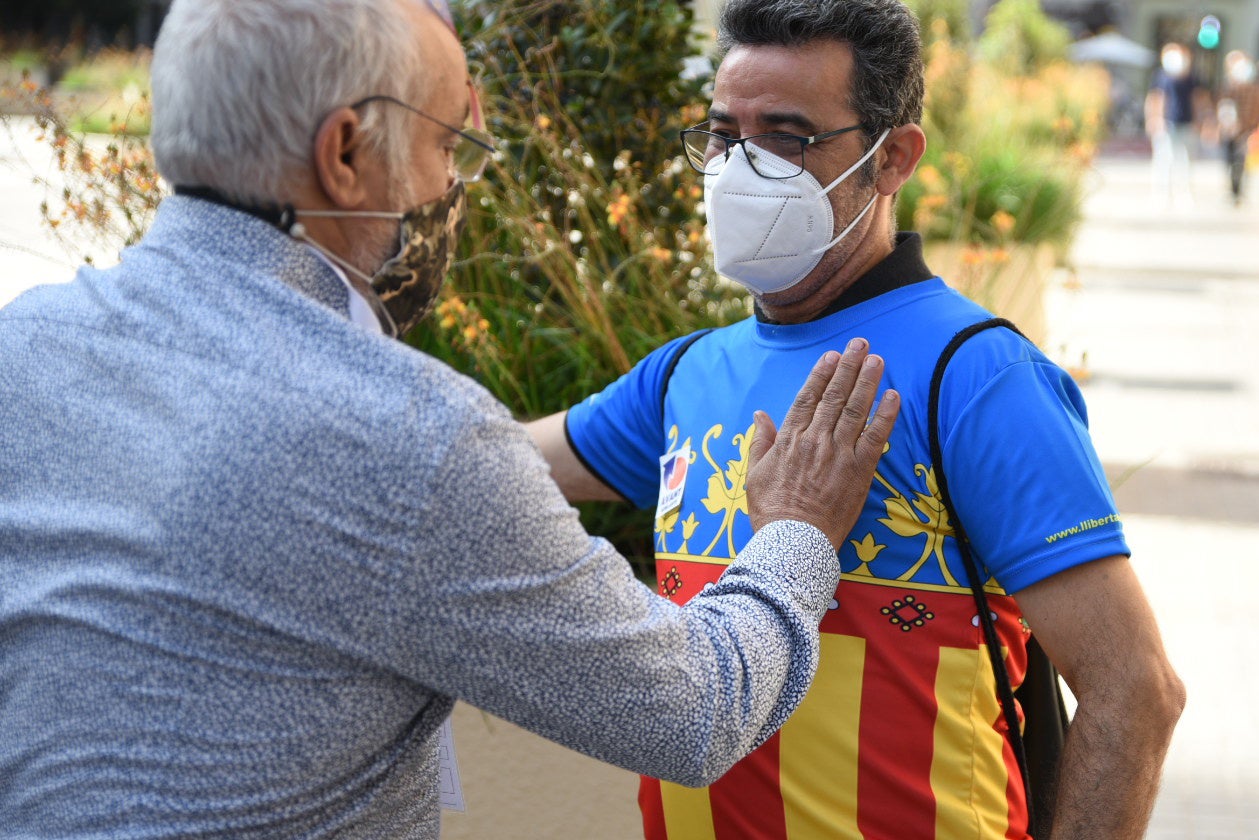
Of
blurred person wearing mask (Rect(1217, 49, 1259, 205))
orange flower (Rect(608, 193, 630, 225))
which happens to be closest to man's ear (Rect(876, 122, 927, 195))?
orange flower (Rect(608, 193, 630, 225))

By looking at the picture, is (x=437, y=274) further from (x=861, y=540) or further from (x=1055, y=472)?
(x=1055, y=472)

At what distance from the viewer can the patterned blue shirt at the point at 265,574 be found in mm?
1298

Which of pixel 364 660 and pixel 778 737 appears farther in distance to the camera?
pixel 778 737

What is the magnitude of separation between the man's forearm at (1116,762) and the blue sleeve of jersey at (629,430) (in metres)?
0.89

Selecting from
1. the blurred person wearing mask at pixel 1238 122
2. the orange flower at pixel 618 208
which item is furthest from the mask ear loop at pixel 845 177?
the blurred person wearing mask at pixel 1238 122

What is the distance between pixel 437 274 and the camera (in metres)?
1.65

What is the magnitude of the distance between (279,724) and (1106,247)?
587 inches

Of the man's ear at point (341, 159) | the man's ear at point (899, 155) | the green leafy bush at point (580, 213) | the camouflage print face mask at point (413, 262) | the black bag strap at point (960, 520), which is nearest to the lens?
the man's ear at point (341, 159)

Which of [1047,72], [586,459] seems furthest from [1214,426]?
[1047,72]

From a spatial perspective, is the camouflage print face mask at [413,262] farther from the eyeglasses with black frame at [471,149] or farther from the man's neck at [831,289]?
the man's neck at [831,289]

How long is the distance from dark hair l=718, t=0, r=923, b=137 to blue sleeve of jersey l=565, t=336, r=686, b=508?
0.53m

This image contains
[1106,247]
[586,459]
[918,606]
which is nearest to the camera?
[918,606]

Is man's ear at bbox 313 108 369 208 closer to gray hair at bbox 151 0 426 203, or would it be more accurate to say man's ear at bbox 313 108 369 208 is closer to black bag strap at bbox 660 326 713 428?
gray hair at bbox 151 0 426 203

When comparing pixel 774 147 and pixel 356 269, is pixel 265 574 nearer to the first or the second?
pixel 356 269
